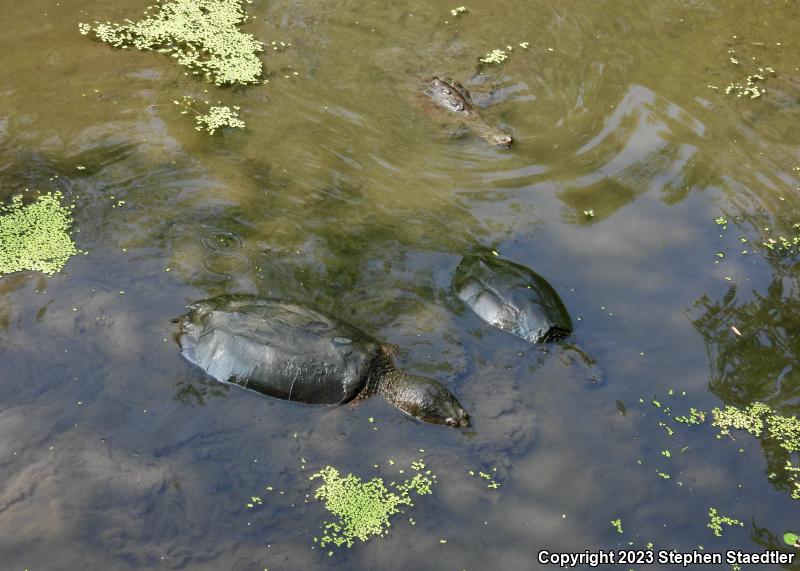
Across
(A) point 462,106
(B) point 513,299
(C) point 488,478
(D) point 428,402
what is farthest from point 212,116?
(C) point 488,478

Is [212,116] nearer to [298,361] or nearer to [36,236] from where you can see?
[36,236]

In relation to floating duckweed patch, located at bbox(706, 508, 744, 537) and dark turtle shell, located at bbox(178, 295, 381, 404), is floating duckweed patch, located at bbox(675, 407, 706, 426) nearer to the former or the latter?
floating duckweed patch, located at bbox(706, 508, 744, 537)

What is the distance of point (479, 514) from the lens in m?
4.41

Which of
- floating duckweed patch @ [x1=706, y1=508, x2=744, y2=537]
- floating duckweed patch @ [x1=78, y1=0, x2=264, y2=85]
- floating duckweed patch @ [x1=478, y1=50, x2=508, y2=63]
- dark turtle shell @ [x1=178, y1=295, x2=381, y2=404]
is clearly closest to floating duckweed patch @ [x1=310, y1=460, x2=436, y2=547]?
dark turtle shell @ [x1=178, y1=295, x2=381, y2=404]

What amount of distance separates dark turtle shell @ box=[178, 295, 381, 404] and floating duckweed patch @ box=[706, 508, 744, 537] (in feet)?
8.07

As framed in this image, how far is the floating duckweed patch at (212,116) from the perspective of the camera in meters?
6.75

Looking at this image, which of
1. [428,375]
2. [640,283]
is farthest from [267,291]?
[640,283]

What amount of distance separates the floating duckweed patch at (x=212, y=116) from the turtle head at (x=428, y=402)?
337 cm

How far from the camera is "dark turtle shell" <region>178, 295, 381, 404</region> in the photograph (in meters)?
4.78

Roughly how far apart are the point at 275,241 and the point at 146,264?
105cm

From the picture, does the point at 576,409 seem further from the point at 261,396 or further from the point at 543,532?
the point at 261,396

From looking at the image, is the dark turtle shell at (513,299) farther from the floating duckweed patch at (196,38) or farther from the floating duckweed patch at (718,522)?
the floating duckweed patch at (196,38)

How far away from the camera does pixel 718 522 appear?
4500mm

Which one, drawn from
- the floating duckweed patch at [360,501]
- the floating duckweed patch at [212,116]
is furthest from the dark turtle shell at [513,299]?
the floating duckweed patch at [212,116]
